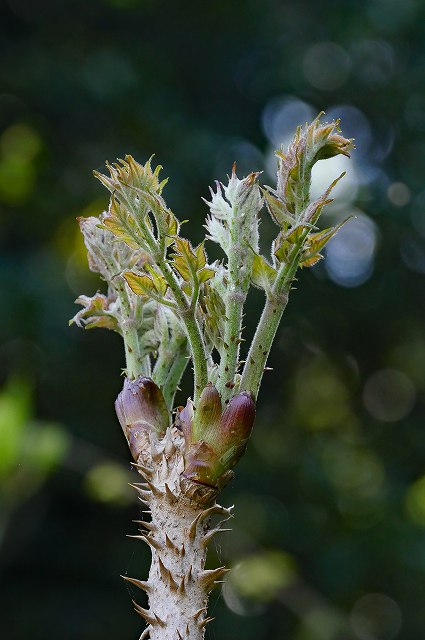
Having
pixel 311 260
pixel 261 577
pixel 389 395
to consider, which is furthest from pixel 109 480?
pixel 389 395


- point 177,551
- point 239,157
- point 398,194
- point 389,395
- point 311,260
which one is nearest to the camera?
point 177,551

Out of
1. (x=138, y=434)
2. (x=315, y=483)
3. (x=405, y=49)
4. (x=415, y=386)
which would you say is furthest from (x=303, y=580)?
(x=138, y=434)

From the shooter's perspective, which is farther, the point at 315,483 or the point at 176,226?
the point at 315,483

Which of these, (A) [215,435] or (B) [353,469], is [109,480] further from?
(A) [215,435]

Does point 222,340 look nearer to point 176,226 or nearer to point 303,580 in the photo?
point 176,226

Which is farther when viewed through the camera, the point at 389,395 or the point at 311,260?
the point at 389,395

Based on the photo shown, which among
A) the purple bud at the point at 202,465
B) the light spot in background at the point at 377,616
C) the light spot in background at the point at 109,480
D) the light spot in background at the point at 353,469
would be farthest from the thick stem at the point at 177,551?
the light spot in background at the point at 377,616

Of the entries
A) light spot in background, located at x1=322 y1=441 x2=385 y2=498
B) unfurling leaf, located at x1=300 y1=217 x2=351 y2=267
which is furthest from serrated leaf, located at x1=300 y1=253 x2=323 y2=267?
light spot in background, located at x1=322 y1=441 x2=385 y2=498

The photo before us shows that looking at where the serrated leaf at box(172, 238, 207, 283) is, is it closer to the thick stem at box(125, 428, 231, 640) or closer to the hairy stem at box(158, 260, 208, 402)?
the hairy stem at box(158, 260, 208, 402)
